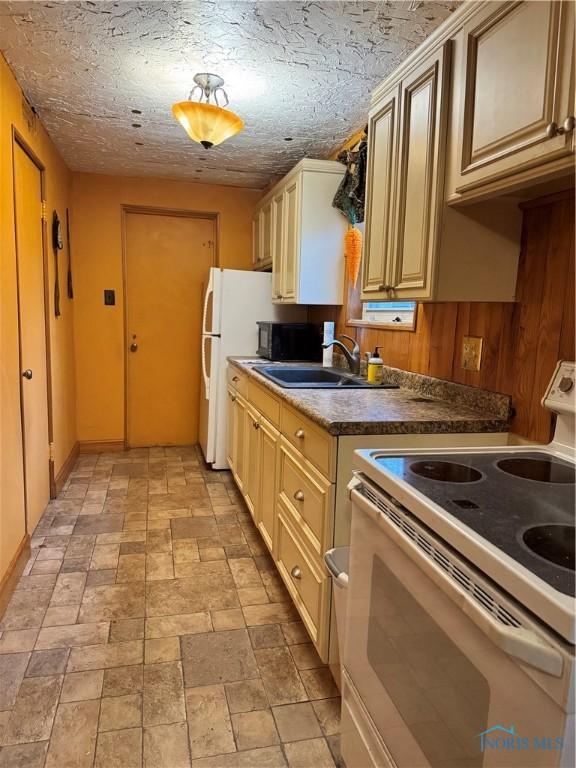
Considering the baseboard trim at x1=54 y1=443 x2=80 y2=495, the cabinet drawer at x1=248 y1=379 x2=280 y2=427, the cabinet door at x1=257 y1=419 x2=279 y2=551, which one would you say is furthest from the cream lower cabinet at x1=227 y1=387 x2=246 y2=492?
the baseboard trim at x1=54 y1=443 x2=80 y2=495

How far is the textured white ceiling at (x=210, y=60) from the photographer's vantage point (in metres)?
1.82

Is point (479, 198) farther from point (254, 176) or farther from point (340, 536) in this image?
point (254, 176)

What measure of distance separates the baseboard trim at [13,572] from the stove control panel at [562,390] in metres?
2.20

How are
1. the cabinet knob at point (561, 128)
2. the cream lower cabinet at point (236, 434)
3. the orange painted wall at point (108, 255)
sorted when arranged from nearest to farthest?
the cabinet knob at point (561, 128)
the cream lower cabinet at point (236, 434)
the orange painted wall at point (108, 255)

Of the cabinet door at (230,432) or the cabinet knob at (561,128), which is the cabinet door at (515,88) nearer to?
the cabinet knob at (561,128)

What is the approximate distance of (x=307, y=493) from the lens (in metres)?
1.81

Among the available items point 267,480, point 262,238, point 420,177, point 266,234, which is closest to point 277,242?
point 266,234

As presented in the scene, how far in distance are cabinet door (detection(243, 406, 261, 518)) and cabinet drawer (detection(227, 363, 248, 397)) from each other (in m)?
0.16

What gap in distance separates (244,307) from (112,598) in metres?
2.25

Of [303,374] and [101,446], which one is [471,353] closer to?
[303,374]

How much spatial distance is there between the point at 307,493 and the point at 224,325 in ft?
7.17

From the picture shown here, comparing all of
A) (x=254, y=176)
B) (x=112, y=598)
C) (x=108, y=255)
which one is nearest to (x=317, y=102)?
(x=254, y=176)

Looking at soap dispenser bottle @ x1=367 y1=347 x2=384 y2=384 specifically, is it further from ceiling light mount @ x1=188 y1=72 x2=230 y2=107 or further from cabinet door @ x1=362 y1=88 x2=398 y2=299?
ceiling light mount @ x1=188 y1=72 x2=230 y2=107

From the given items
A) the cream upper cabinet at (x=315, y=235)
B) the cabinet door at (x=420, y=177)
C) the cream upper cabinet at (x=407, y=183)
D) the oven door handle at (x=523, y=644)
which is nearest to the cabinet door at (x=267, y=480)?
the cream upper cabinet at (x=407, y=183)
